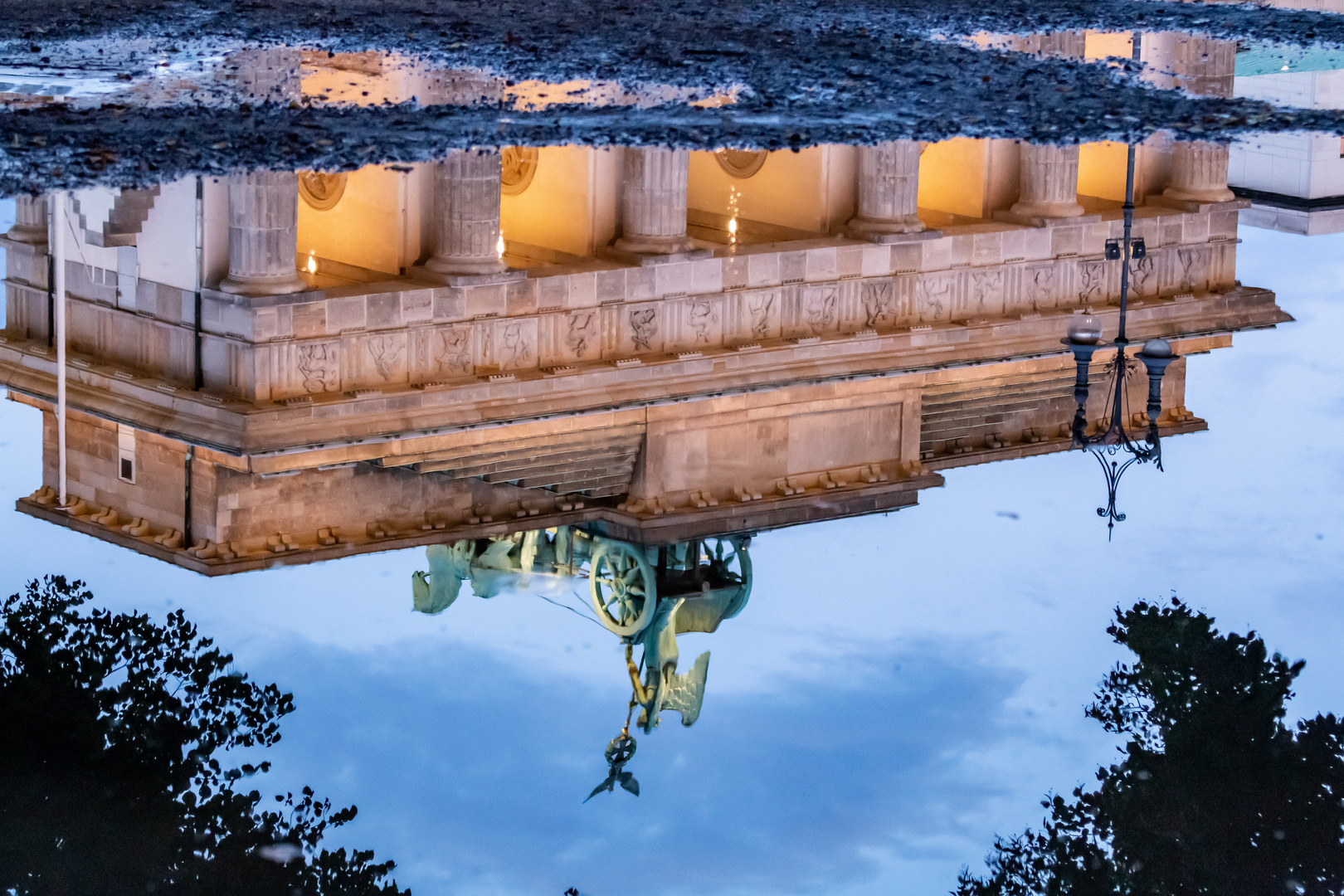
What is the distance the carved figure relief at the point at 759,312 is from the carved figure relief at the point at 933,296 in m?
2.77

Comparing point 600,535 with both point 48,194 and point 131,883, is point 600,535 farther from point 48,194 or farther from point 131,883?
point 131,883

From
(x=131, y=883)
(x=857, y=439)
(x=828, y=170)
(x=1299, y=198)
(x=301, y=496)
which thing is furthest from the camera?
(x=1299, y=198)

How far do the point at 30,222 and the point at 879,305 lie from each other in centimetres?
1149

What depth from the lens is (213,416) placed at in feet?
106

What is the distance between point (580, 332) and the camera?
3606 centimetres

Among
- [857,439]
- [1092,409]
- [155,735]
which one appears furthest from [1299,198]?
[155,735]

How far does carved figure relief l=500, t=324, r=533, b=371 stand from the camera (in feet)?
116

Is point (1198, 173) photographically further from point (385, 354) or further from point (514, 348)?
point (385, 354)

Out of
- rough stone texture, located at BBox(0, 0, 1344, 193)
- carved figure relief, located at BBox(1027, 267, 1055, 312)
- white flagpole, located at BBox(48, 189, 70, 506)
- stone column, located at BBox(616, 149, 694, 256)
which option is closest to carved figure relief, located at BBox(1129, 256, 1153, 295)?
carved figure relief, located at BBox(1027, 267, 1055, 312)

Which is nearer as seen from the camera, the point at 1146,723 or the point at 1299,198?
the point at 1146,723

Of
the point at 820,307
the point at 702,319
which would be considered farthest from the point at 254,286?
the point at 820,307

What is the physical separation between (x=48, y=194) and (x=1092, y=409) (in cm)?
1555

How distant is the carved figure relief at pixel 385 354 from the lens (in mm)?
33938

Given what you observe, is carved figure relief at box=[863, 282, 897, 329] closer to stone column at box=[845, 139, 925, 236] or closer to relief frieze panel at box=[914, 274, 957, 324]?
relief frieze panel at box=[914, 274, 957, 324]
